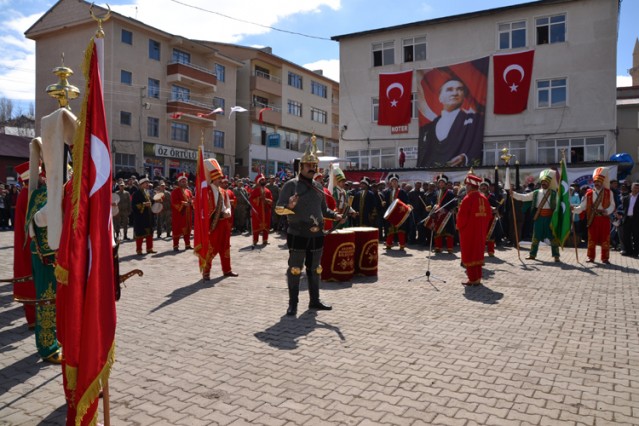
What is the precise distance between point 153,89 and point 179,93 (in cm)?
231

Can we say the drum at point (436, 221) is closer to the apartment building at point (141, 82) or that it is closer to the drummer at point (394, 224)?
the drummer at point (394, 224)

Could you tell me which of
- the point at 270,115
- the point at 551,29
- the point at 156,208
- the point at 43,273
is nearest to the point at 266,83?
the point at 270,115

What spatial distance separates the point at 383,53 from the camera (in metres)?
32.4

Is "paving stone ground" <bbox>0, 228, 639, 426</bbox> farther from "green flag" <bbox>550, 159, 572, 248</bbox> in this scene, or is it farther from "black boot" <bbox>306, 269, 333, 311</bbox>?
"green flag" <bbox>550, 159, 572, 248</bbox>

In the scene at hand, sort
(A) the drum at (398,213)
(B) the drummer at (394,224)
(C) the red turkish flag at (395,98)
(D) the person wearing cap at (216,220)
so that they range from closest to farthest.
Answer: (D) the person wearing cap at (216,220)
(A) the drum at (398,213)
(B) the drummer at (394,224)
(C) the red turkish flag at (395,98)

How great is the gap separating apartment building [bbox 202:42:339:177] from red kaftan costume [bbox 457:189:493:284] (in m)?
34.1

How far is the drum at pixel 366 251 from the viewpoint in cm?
956

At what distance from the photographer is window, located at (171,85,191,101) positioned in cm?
3734

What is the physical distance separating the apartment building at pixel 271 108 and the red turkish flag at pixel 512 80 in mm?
20122

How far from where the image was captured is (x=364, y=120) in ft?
107

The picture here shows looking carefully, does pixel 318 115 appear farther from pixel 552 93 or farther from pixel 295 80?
pixel 552 93

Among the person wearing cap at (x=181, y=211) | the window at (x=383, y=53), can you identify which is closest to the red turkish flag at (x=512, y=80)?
the window at (x=383, y=53)

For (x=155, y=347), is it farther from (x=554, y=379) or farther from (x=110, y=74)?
(x=110, y=74)

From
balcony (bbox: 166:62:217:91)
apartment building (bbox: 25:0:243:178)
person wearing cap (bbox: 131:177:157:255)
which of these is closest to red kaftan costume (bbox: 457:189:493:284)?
person wearing cap (bbox: 131:177:157:255)
